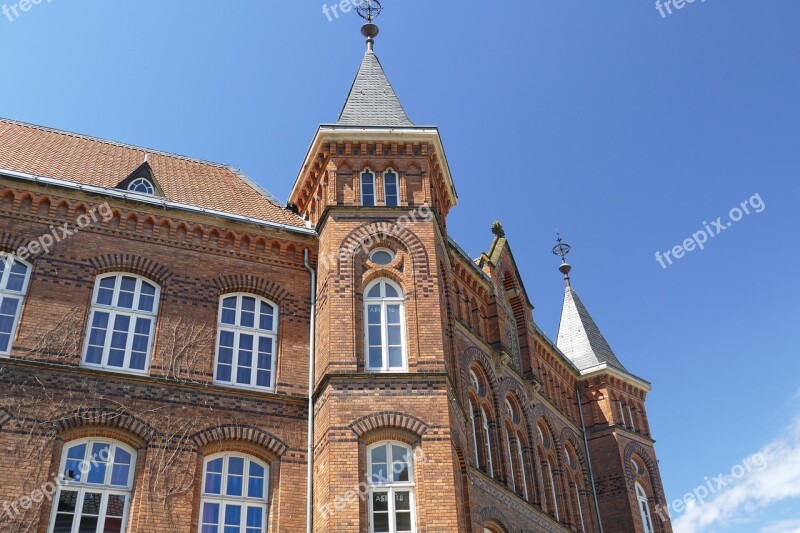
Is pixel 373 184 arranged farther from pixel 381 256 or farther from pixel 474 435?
pixel 474 435

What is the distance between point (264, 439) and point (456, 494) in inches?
148

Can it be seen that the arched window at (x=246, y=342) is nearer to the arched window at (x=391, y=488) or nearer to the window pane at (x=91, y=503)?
the arched window at (x=391, y=488)

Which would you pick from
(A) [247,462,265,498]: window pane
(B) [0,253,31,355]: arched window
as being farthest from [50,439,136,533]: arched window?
(B) [0,253,31,355]: arched window

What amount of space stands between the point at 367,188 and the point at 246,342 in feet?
14.7

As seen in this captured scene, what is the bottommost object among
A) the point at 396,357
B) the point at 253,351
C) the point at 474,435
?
the point at 474,435

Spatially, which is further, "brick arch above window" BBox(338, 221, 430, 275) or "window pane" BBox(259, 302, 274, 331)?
"brick arch above window" BBox(338, 221, 430, 275)

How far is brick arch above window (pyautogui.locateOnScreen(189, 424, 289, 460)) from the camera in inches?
600

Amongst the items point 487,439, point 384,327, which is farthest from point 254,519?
point 487,439

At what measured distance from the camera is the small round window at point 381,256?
17703 mm

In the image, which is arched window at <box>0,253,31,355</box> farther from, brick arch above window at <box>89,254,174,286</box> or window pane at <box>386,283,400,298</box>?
window pane at <box>386,283,400,298</box>

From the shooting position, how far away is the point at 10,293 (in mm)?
15625

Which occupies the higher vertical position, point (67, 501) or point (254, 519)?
point (67, 501)

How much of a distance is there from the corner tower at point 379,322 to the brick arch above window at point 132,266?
3.29 m

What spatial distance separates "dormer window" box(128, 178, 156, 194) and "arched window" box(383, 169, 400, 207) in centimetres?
520
